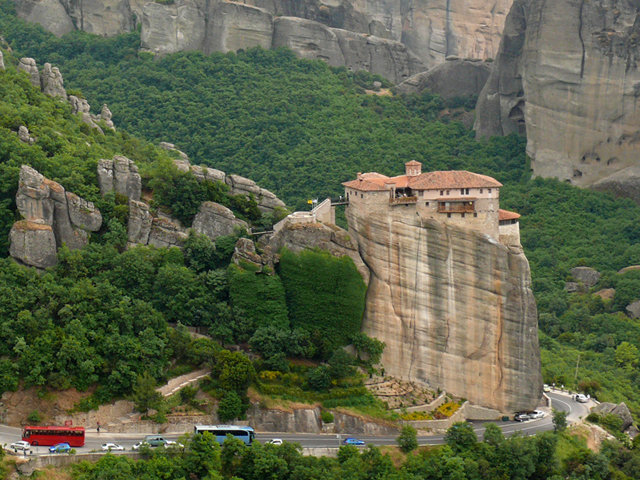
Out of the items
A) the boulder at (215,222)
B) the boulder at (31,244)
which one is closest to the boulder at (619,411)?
the boulder at (215,222)

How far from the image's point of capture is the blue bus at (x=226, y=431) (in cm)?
6900

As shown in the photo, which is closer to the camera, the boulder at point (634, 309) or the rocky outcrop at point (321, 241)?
the rocky outcrop at point (321, 241)

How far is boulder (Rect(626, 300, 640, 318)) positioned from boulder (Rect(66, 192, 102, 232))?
50.7m

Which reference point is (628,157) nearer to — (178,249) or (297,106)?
(297,106)

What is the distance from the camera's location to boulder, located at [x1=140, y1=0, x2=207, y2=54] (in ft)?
450

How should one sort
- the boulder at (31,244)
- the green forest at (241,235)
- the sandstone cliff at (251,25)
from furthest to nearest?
1. the sandstone cliff at (251,25)
2. the boulder at (31,244)
3. the green forest at (241,235)

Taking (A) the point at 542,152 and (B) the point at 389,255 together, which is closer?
(B) the point at 389,255

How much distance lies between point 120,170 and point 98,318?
13.0 metres

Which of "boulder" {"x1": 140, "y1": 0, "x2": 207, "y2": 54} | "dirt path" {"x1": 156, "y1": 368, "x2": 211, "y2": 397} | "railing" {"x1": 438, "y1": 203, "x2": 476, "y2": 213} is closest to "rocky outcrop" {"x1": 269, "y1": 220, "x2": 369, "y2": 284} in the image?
"railing" {"x1": 438, "y1": 203, "x2": 476, "y2": 213}

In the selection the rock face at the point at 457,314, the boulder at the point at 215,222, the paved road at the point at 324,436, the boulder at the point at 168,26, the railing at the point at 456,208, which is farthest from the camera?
the boulder at the point at 168,26

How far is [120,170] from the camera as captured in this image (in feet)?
273

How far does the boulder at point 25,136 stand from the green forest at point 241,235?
0.76 m

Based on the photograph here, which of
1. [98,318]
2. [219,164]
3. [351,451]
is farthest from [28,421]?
[219,164]

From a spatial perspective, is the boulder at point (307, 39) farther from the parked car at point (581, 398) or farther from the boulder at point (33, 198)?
the boulder at point (33, 198)
